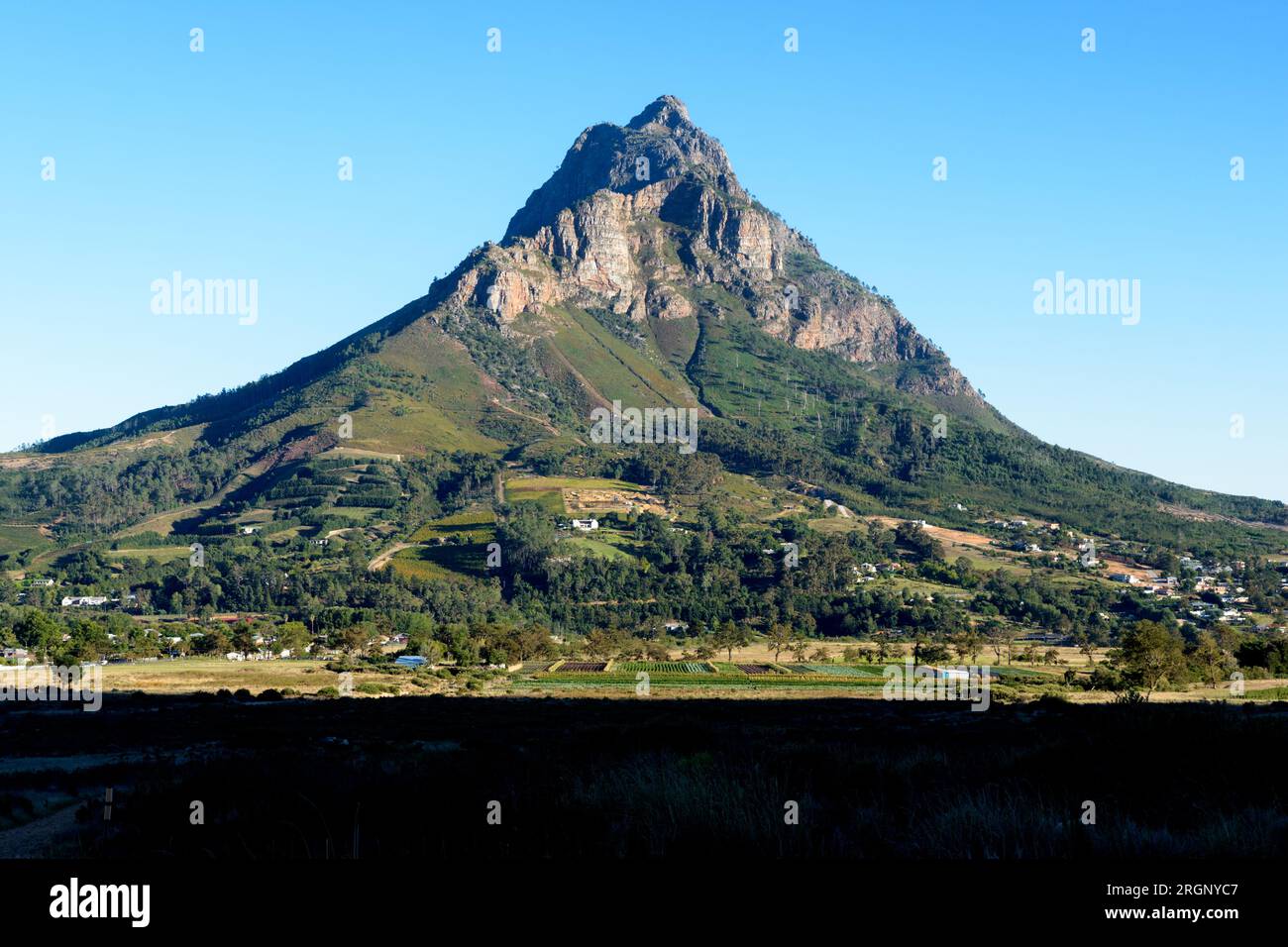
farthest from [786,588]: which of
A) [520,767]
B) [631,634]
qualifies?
[520,767]

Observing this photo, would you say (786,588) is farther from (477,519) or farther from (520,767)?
(520,767)

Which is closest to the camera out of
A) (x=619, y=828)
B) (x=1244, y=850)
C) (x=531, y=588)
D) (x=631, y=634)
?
(x=1244, y=850)

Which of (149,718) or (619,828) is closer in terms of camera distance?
(619,828)

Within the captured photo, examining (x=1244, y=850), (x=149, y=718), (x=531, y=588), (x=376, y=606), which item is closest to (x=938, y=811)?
(x=1244, y=850)

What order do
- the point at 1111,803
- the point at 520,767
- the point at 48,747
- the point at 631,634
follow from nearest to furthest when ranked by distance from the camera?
the point at 1111,803 → the point at 520,767 → the point at 48,747 → the point at 631,634

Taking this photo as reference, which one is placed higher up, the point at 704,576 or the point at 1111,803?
the point at 1111,803

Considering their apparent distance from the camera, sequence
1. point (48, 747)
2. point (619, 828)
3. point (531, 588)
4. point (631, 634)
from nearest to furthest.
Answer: point (619, 828), point (48, 747), point (631, 634), point (531, 588)

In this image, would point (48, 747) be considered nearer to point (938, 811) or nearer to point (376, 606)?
point (938, 811)
